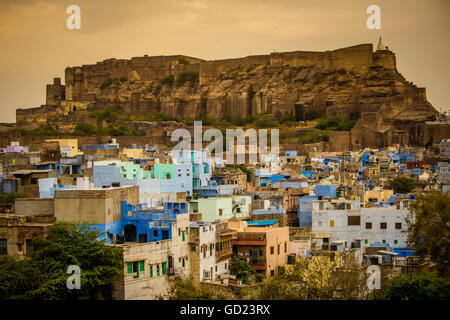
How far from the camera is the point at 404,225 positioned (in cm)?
2369

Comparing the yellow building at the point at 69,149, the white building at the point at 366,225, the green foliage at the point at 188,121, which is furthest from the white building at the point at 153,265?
the green foliage at the point at 188,121

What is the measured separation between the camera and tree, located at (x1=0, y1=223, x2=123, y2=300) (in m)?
15.9

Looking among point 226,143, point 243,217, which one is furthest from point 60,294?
point 226,143

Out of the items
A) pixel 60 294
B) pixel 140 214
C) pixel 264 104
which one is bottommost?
pixel 60 294

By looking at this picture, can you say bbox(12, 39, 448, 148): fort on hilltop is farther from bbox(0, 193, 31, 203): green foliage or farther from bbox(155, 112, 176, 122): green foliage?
bbox(0, 193, 31, 203): green foliage

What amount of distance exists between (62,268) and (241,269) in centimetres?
478

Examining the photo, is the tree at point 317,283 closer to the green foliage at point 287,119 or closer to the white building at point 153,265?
the white building at point 153,265

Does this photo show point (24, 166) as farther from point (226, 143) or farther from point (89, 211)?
point (226, 143)

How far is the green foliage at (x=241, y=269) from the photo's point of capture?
19250 mm

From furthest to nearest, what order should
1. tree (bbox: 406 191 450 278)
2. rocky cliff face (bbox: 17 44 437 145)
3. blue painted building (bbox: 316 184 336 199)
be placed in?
rocky cliff face (bbox: 17 44 437 145) → blue painted building (bbox: 316 184 336 199) → tree (bbox: 406 191 450 278)

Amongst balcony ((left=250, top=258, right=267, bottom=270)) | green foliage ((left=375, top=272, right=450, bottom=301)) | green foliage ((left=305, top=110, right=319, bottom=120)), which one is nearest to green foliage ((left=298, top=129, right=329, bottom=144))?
green foliage ((left=305, top=110, right=319, bottom=120))

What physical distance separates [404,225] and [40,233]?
11.0m

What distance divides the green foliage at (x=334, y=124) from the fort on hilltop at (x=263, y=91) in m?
1.71

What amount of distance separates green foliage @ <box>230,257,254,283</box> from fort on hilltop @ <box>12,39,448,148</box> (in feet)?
145
